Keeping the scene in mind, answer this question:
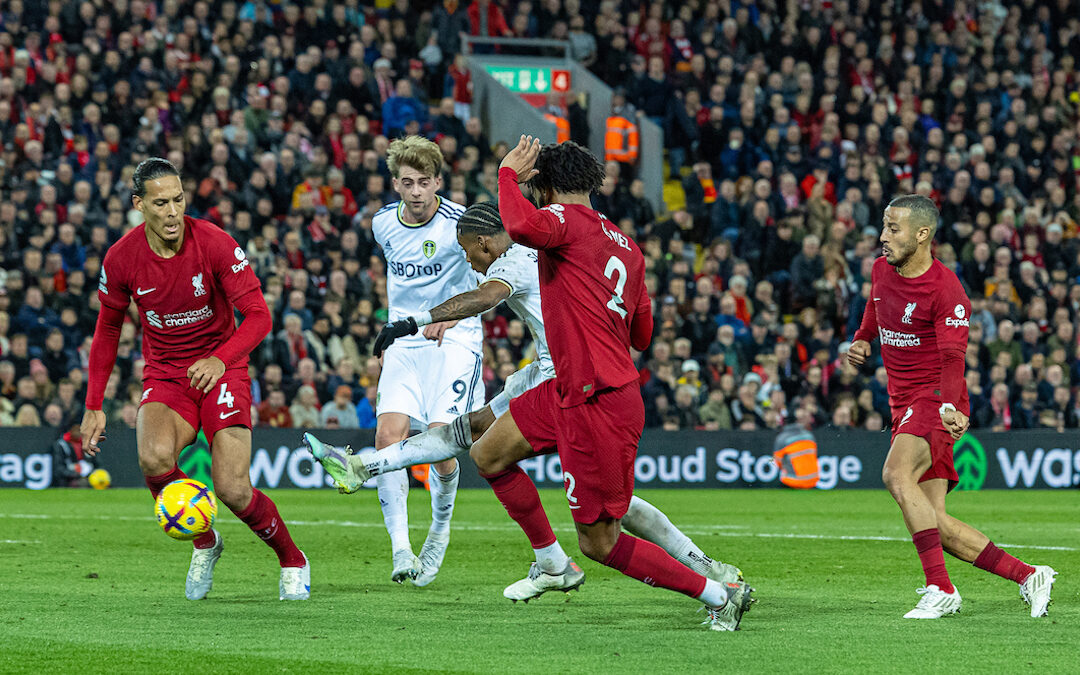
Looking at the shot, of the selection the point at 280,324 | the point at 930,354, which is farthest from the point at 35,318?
the point at 930,354

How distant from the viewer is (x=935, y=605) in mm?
7742

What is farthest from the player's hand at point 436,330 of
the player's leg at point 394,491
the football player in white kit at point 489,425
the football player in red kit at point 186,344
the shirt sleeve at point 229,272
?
the shirt sleeve at point 229,272

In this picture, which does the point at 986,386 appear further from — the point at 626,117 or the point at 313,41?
the point at 313,41

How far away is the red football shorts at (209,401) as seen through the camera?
8320 mm

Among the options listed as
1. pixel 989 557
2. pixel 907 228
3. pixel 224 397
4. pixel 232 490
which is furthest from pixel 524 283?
pixel 989 557

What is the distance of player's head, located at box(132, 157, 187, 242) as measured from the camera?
8125mm

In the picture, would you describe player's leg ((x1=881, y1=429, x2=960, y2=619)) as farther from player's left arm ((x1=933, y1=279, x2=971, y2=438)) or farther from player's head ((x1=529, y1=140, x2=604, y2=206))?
player's head ((x1=529, y1=140, x2=604, y2=206))

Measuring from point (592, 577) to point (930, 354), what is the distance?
2.74 m

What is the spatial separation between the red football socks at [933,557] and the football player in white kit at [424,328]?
297 cm

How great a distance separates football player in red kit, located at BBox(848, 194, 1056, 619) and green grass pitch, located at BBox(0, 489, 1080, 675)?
1.08 feet

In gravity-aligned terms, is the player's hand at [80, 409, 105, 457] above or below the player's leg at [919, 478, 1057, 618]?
above

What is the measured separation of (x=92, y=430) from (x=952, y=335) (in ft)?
14.9

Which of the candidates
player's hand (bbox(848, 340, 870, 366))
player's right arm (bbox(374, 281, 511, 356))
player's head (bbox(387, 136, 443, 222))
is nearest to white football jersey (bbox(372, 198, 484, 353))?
player's head (bbox(387, 136, 443, 222))

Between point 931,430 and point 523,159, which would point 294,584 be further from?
point 931,430
